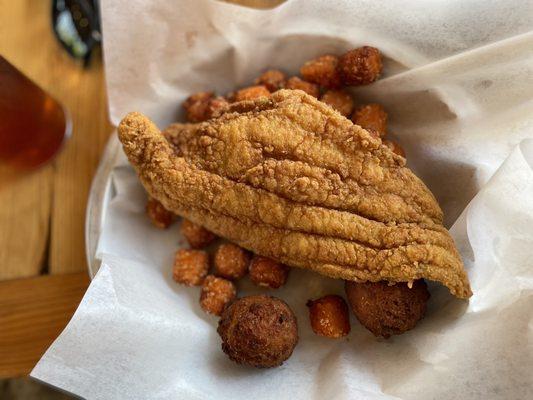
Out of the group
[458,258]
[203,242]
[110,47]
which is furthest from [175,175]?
[458,258]

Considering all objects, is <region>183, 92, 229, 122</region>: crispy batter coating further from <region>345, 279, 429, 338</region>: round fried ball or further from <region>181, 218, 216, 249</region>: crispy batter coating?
<region>345, 279, 429, 338</region>: round fried ball

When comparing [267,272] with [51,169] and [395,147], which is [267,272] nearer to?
[395,147]

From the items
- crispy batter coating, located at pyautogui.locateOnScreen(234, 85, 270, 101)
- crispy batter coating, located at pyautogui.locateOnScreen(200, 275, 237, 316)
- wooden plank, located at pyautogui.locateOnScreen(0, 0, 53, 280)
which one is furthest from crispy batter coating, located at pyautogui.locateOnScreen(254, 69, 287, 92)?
wooden plank, located at pyautogui.locateOnScreen(0, 0, 53, 280)

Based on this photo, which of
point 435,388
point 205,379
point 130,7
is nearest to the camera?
point 435,388

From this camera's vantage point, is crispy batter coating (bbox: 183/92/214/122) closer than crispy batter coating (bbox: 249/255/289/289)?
Answer: No

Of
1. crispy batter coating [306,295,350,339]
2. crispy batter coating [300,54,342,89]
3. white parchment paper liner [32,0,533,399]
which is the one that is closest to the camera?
white parchment paper liner [32,0,533,399]

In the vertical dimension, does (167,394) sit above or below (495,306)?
below

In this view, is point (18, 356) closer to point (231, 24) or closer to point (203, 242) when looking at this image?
point (203, 242)
